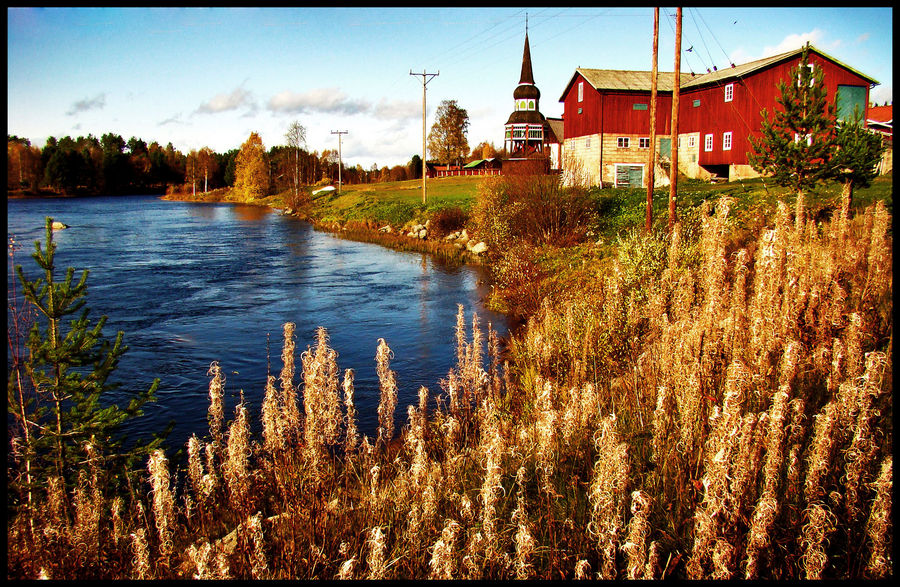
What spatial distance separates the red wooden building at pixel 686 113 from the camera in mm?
40000

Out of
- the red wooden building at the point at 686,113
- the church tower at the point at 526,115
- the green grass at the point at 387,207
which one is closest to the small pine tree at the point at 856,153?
the green grass at the point at 387,207

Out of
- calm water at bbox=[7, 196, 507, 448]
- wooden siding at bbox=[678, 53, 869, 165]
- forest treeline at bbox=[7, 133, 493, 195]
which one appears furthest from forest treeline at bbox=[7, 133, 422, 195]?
wooden siding at bbox=[678, 53, 869, 165]

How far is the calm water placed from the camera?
12.6m

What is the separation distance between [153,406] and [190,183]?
116655 millimetres

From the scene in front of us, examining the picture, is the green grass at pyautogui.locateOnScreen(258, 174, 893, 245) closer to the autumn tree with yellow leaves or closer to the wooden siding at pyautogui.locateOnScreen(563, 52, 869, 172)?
the wooden siding at pyautogui.locateOnScreen(563, 52, 869, 172)

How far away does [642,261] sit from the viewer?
12328mm

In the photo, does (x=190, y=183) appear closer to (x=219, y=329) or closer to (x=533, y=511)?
(x=219, y=329)

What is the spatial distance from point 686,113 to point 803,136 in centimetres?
2623

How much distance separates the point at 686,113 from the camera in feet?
153

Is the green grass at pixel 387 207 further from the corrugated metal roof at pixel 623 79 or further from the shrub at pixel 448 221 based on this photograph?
the corrugated metal roof at pixel 623 79

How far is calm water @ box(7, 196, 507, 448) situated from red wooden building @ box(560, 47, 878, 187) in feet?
72.6

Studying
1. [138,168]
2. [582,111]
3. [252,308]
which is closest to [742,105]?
[582,111]

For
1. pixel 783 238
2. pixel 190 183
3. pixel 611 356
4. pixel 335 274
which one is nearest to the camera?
pixel 783 238

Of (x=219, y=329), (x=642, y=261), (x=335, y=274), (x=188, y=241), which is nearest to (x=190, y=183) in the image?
(x=188, y=241)
